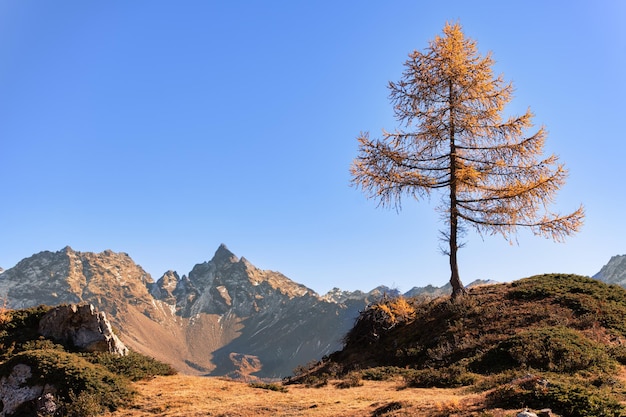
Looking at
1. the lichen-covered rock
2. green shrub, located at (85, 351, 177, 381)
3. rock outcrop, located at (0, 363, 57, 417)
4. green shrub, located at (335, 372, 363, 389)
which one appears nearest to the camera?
rock outcrop, located at (0, 363, 57, 417)

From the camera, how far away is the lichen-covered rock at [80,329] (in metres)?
16.8

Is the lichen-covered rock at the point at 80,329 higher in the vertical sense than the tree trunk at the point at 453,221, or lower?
lower

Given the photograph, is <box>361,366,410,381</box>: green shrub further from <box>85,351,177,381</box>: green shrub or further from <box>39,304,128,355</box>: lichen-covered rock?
<box>39,304,128,355</box>: lichen-covered rock

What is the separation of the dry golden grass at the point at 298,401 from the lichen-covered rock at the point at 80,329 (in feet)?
9.42

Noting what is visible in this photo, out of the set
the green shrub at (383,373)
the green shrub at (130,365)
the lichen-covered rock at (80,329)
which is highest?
the lichen-covered rock at (80,329)

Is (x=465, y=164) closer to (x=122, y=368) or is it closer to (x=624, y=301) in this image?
(x=624, y=301)

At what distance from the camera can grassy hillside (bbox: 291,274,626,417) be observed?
8.67m

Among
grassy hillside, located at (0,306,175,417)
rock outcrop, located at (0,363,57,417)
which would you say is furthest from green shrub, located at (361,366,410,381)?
rock outcrop, located at (0,363,57,417)

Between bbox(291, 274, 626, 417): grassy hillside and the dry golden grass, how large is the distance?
81 cm

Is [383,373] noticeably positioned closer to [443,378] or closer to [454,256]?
[443,378]

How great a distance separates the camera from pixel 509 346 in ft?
46.1

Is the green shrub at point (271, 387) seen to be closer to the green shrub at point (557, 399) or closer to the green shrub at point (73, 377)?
the green shrub at point (73, 377)

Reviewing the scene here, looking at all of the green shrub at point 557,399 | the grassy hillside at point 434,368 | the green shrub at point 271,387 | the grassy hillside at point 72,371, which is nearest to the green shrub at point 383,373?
the grassy hillside at point 434,368

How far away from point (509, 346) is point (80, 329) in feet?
53.4
